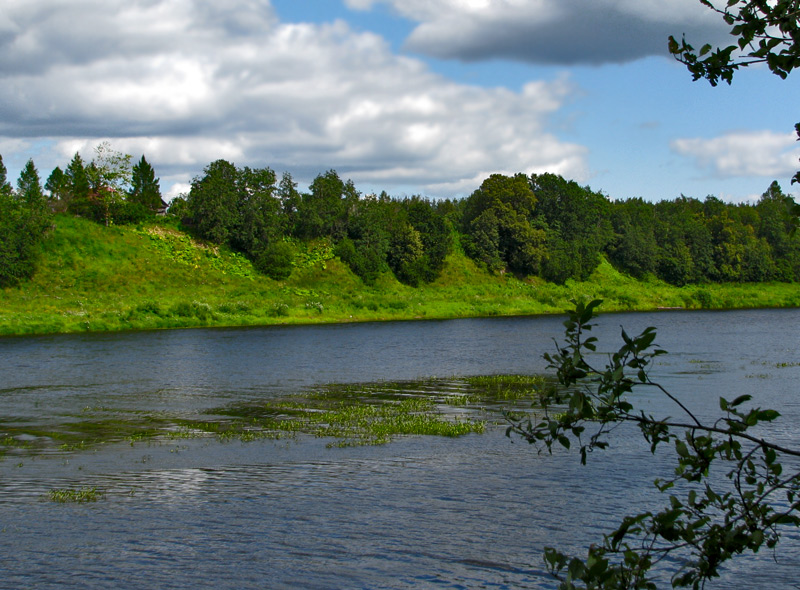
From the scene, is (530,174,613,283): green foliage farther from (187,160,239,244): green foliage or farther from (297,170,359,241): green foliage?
(187,160,239,244): green foliage

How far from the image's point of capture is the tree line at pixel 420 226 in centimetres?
9625

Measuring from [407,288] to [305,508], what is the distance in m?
88.9

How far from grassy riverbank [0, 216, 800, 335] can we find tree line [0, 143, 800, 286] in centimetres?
257

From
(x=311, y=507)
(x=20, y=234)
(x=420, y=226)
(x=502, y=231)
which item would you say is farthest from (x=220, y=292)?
(x=311, y=507)

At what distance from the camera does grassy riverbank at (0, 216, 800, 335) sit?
232ft

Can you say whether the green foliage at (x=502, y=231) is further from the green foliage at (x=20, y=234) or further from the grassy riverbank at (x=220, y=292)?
the green foliage at (x=20, y=234)

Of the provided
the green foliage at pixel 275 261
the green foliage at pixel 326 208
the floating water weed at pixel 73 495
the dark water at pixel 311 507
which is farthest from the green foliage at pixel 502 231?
the floating water weed at pixel 73 495

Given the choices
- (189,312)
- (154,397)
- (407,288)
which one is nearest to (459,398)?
(154,397)

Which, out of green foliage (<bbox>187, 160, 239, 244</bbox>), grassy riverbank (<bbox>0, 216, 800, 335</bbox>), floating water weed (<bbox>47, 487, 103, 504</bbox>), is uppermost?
green foliage (<bbox>187, 160, 239, 244</bbox>)

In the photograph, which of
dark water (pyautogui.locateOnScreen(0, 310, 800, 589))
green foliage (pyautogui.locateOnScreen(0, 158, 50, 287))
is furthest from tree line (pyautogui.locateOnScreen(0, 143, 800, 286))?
dark water (pyautogui.locateOnScreen(0, 310, 800, 589))

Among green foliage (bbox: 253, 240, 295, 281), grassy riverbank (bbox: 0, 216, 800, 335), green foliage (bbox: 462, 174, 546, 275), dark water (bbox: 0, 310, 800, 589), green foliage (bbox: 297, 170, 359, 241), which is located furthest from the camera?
green foliage (bbox: 462, 174, 546, 275)

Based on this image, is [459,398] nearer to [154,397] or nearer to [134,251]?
[154,397]

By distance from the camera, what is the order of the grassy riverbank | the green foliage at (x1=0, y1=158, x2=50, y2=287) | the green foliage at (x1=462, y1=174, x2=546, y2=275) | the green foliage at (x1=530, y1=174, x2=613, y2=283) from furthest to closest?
1. the green foliage at (x1=530, y1=174, x2=613, y2=283)
2. the green foliage at (x1=462, y1=174, x2=546, y2=275)
3. the green foliage at (x1=0, y1=158, x2=50, y2=287)
4. the grassy riverbank

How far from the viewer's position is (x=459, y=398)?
97.8 ft
